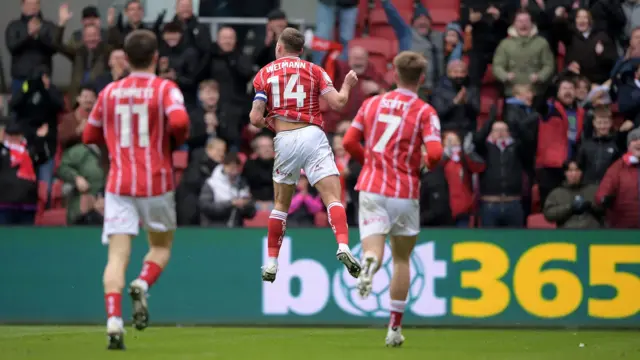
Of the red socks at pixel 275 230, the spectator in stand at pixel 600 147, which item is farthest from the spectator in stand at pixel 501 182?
the red socks at pixel 275 230

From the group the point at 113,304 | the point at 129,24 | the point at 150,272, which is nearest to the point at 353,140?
the point at 150,272

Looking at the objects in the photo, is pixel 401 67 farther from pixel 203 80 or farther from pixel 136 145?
pixel 203 80

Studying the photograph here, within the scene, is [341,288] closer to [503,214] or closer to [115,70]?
[503,214]

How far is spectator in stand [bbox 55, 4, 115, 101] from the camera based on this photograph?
1612 centimetres

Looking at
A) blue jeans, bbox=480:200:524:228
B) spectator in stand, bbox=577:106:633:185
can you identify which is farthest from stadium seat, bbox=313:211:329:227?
spectator in stand, bbox=577:106:633:185

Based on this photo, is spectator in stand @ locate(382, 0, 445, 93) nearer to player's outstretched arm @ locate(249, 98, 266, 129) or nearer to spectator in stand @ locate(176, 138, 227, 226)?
spectator in stand @ locate(176, 138, 227, 226)

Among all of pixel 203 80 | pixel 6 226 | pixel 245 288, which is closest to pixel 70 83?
pixel 203 80

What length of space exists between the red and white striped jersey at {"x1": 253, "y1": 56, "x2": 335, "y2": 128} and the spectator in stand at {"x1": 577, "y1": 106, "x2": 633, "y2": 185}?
17.4 feet

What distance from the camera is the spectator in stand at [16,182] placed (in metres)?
14.3

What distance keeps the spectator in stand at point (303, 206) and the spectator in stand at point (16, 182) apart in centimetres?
299

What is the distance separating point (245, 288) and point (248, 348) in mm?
3396

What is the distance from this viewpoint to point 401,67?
10125 millimetres

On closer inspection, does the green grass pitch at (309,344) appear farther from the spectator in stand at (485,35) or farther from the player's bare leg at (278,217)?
the spectator in stand at (485,35)

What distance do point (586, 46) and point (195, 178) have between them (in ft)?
17.6
